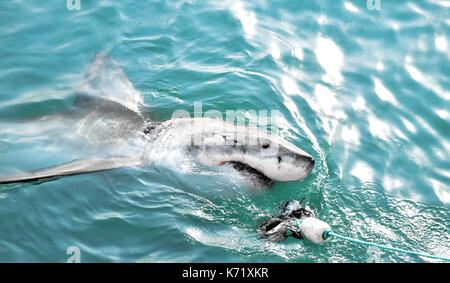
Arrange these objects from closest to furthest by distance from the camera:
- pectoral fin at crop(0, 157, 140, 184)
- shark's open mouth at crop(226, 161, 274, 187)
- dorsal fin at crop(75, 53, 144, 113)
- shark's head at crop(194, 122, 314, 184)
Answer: pectoral fin at crop(0, 157, 140, 184) → shark's head at crop(194, 122, 314, 184) → shark's open mouth at crop(226, 161, 274, 187) → dorsal fin at crop(75, 53, 144, 113)

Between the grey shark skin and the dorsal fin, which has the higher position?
the dorsal fin

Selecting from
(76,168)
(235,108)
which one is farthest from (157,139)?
(235,108)

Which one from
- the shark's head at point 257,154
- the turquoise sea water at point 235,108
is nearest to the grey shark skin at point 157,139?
the shark's head at point 257,154

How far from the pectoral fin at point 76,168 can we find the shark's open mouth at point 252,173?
3.38 feet

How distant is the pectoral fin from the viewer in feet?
15.8

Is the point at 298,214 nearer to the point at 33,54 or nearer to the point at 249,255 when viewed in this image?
the point at 249,255

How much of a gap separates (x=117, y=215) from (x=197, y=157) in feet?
2.92

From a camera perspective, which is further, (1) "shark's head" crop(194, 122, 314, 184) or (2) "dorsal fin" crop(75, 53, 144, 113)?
(2) "dorsal fin" crop(75, 53, 144, 113)

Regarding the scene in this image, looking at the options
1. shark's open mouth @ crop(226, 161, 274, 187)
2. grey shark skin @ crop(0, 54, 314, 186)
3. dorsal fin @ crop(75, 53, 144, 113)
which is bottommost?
shark's open mouth @ crop(226, 161, 274, 187)

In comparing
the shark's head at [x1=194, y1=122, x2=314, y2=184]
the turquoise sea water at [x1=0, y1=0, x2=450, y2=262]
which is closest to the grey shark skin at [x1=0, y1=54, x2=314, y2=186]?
the shark's head at [x1=194, y1=122, x2=314, y2=184]

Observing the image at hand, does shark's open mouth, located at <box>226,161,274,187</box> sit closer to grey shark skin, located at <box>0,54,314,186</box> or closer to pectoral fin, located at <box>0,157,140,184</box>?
grey shark skin, located at <box>0,54,314,186</box>

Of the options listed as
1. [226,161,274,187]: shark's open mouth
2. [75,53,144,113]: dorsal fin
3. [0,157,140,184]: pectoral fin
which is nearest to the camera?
[0,157,140,184]: pectoral fin
